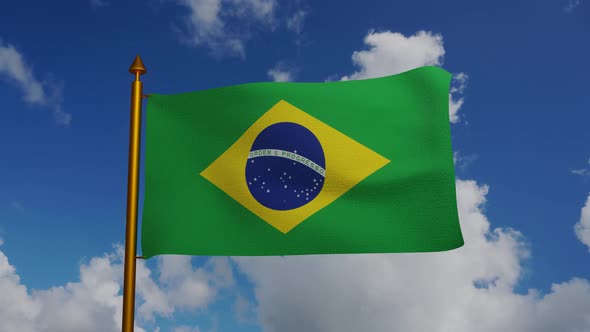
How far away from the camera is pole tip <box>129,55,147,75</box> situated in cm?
985

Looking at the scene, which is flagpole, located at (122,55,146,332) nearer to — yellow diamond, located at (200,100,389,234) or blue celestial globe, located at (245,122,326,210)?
yellow diamond, located at (200,100,389,234)

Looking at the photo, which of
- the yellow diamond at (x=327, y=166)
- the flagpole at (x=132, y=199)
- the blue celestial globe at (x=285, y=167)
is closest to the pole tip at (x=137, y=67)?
the flagpole at (x=132, y=199)

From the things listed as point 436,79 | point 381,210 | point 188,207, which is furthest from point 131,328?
point 436,79

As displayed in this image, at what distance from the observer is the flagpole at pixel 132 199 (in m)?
8.46

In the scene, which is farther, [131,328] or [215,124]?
[215,124]

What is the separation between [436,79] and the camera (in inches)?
398

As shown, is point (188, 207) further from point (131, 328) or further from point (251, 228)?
point (131, 328)

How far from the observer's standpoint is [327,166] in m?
9.92

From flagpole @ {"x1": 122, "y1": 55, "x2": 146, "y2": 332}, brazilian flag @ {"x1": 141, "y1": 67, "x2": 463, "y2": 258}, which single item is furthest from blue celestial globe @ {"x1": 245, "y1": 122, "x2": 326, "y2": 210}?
flagpole @ {"x1": 122, "y1": 55, "x2": 146, "y2": 332}

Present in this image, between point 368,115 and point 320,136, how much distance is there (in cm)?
91

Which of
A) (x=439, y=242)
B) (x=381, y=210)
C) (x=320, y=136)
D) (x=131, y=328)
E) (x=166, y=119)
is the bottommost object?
(x=131, y=328)

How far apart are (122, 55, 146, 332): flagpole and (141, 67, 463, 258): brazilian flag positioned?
64cm

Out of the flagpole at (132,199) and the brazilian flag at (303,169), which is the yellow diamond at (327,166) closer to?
the brazilian flag at (303,169)

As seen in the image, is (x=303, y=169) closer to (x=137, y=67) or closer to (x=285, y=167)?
(x=285, y=167)
